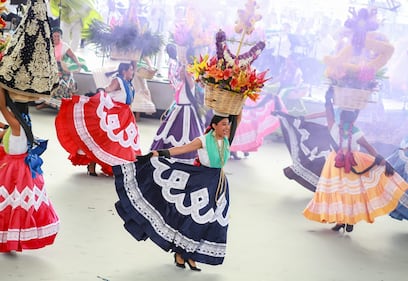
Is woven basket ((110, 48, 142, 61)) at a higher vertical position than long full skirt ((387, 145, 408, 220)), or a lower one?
higher

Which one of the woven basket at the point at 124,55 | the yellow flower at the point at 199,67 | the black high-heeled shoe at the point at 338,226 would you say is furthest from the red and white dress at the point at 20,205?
the woven basket at the point at 124,55

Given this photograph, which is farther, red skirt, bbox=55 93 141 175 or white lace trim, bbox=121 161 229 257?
red skirt, bbox=55 93 141 175

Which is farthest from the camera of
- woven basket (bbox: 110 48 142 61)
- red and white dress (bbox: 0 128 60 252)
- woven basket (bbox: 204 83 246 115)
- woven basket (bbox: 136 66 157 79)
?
woven basket (bbox: 136 66 157 79)

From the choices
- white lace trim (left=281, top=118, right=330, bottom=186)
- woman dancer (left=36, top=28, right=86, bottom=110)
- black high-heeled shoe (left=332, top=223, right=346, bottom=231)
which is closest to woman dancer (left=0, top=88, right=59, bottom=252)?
black high-heeled shoe (left=332, top=223, right=346, bottom=231)

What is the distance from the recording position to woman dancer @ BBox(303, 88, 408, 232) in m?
6.01

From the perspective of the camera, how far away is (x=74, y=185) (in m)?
6.90

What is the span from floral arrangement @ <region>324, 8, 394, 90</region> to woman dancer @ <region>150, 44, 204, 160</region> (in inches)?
70.5

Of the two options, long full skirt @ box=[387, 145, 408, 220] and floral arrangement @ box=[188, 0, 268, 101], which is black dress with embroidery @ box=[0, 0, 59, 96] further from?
long full skirt @ box=[387, 145, 408, 220]

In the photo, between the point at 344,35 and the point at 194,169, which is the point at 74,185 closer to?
the point at 194,169

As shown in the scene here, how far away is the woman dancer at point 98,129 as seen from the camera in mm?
7020

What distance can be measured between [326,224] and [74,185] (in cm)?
232

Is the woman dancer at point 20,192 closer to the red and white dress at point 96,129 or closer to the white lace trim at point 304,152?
the red and white dress at point 96,129

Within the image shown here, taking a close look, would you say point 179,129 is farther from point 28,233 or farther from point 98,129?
point 28,233

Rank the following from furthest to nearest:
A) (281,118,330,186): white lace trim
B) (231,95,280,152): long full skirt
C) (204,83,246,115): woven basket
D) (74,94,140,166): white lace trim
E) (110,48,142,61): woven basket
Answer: (231,95,280,152): long full skirt → (110,48,142,61): woven basket → (281,118,330,186): white lace trim → (74,94,140,166): white lace trim → (204,83,246,115): woven basket
